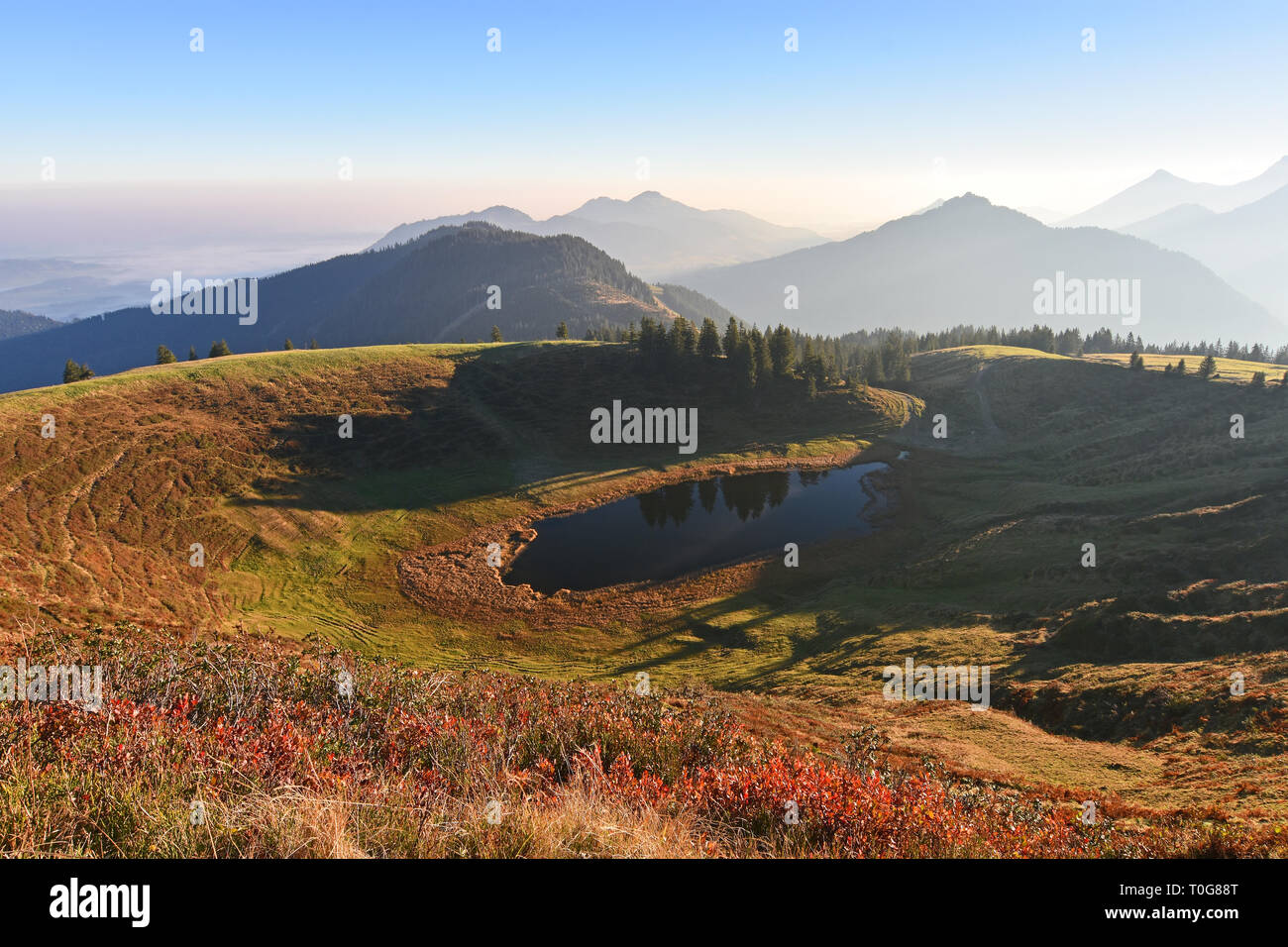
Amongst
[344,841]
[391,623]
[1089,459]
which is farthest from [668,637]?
[1089,459]

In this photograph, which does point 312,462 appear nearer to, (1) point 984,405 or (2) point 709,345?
(2) point 709,345

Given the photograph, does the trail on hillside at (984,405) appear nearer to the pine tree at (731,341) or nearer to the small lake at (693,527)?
the small lake at (693,527)

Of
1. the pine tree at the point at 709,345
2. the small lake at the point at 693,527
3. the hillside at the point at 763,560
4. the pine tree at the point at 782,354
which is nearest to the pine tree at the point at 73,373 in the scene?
the hillside at the point at 763,560

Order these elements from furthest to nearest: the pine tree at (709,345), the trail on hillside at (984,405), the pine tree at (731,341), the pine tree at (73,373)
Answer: the pine tree at (709,345) → the pine tree at (731,341) → the trail on hillside at (984,405) → the pine tree at (73,373)

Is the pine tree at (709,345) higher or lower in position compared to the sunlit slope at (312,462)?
higher

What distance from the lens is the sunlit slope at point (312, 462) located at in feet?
109

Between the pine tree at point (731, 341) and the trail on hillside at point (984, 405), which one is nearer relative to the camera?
the trail on hillside at point (984, 405)

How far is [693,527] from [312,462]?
35158 millimetres

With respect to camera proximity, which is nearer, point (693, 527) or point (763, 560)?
point (763, 560)

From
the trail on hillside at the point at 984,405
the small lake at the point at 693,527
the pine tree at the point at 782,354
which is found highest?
the pine tree at the point at 782,354

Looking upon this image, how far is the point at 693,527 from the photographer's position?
50.7 meters

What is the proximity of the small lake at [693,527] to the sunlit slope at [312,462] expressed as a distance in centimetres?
583

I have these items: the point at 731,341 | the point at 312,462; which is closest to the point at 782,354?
the point at 731,341
